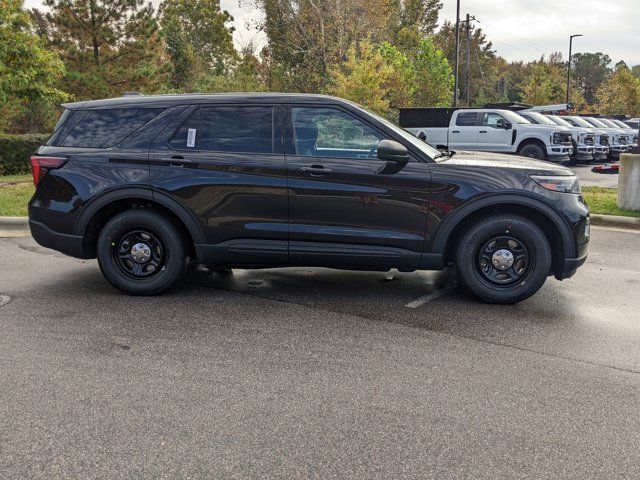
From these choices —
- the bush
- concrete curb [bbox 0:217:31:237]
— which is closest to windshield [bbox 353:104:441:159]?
concrete curb [bbox 0:217:31:237]

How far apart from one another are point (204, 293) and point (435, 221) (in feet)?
7.45

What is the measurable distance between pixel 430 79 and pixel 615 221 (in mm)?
28359

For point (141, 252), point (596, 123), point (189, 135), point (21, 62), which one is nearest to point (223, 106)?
point (189, 135)

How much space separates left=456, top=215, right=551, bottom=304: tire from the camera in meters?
5.40

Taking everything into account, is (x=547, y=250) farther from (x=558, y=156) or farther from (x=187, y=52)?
(x=187, y=52)

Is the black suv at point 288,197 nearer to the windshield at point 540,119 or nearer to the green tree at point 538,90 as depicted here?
the windshield at point 540,119

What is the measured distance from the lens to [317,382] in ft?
12.8

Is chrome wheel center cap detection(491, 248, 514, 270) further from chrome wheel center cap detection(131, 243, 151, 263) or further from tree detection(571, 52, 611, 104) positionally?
tree detection(571, 52, 611, 104)

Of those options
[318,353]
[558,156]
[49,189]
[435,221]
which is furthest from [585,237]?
[558,156]

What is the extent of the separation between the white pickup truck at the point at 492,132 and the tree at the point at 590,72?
3694 inches

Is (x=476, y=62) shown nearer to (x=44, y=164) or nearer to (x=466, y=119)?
(x=466, y=119)

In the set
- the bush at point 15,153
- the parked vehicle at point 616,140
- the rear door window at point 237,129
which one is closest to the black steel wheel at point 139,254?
the rear door window at point 237,129

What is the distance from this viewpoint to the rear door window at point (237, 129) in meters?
5.57

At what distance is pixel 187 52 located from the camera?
47188 millimetres
